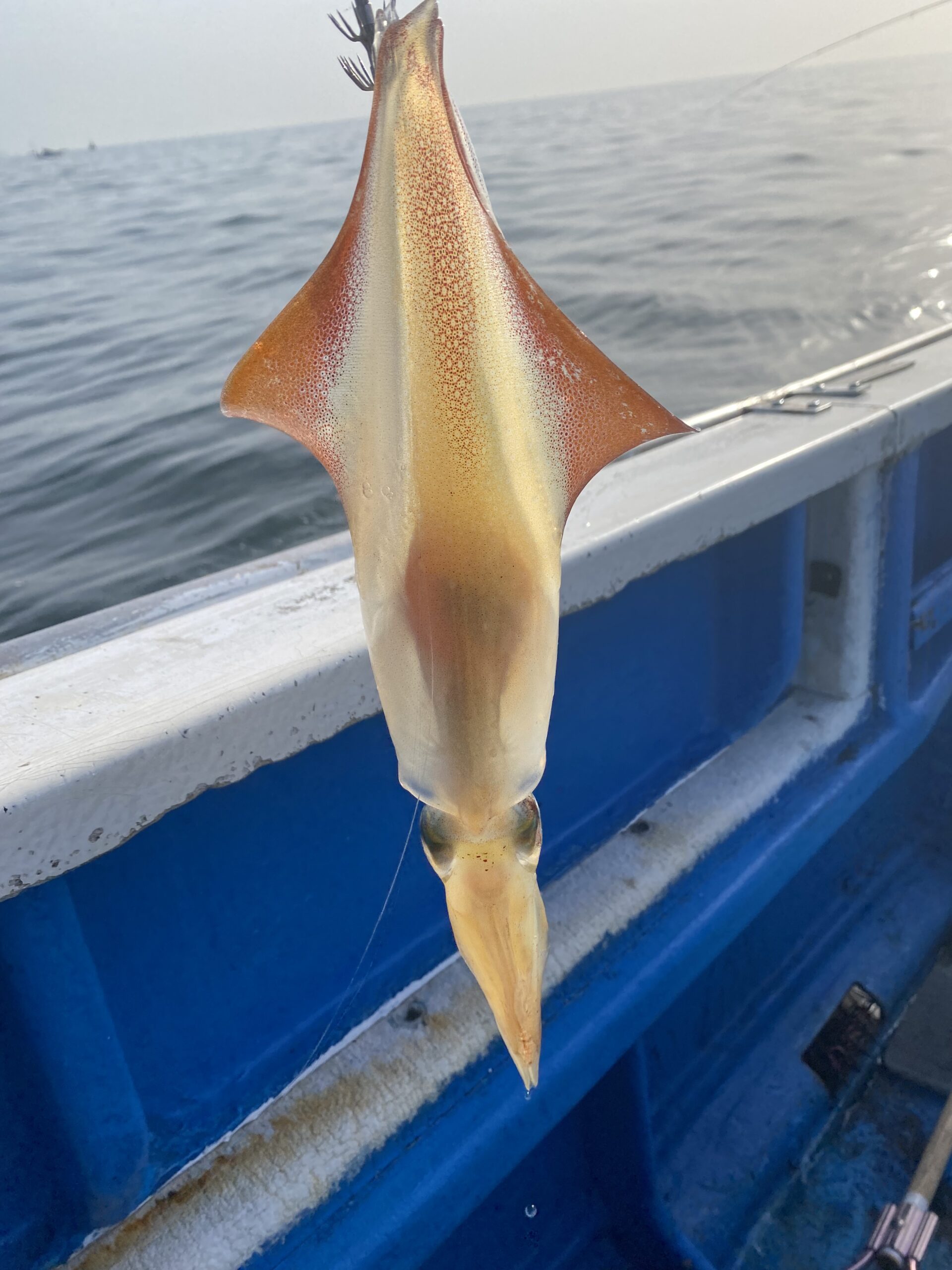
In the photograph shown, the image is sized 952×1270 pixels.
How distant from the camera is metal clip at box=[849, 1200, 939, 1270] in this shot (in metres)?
1.72

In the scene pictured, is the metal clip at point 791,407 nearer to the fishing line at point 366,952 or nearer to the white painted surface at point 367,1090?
the white painted surface at point 367,1090

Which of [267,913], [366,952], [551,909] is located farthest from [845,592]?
[267,913]

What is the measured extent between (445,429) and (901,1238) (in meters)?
1.88

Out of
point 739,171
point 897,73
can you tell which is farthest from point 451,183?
point 897,73

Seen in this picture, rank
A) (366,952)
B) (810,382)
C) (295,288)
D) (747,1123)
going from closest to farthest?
(366,952) → (747,1123) → (810,382) → (295,288)

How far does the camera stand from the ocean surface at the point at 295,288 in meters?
5.23

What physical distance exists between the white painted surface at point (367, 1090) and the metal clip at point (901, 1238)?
2.42 feet

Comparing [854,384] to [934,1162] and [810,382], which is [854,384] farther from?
[934,1162]

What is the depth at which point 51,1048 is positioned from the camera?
1185 mm

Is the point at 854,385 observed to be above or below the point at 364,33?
below

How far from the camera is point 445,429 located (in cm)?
59

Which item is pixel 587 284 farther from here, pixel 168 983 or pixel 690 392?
pixel 168 983

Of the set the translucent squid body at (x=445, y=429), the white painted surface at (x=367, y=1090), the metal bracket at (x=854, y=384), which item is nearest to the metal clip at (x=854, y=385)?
the metal bracket at (x=854, y=384)

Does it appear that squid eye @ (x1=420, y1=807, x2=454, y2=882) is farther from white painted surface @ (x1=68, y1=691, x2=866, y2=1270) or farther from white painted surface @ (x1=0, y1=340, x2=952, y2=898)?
white painted surface @ (x1=68, y1=691, x2=866, y2=1270)
